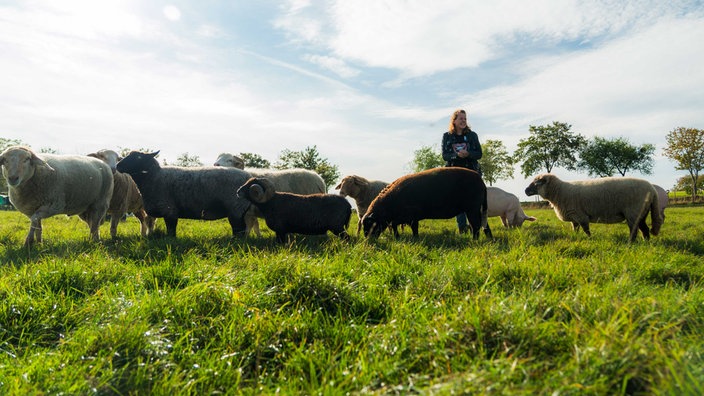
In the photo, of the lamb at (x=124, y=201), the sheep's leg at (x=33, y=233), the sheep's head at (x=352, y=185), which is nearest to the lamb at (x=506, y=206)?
the sheep's head at (x=352, y=185)

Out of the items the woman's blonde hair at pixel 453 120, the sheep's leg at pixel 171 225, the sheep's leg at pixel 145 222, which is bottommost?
the sheep's leg at pixel 145 222

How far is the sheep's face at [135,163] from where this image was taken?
745 cm

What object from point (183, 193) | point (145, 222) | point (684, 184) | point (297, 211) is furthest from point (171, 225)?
point (684, 184)

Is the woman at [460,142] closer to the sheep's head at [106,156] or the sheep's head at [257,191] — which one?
the sheep's head at [257,191]

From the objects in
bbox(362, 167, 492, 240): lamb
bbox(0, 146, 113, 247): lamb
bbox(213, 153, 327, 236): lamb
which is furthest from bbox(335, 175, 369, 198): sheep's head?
bbox(0, 146, 113, 247): lamb

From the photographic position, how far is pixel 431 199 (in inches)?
268

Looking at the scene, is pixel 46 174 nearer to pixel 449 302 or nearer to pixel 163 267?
pixel 163 267

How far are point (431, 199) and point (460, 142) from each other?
7.88 feet

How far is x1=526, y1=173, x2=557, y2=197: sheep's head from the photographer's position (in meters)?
10.1

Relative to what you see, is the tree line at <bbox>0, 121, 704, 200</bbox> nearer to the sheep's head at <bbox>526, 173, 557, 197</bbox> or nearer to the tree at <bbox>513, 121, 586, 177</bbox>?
the tree at <bbox>513, 121, 586, 177</bbox>

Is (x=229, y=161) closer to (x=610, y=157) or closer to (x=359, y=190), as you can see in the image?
(x=359, y=190)

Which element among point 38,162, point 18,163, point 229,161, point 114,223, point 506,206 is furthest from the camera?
point 506,206

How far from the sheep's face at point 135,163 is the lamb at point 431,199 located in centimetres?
423

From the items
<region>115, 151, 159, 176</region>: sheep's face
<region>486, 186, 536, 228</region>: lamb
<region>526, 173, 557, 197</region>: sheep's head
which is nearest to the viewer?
<region>115, 151, 159, 176</region>: sheep's face
